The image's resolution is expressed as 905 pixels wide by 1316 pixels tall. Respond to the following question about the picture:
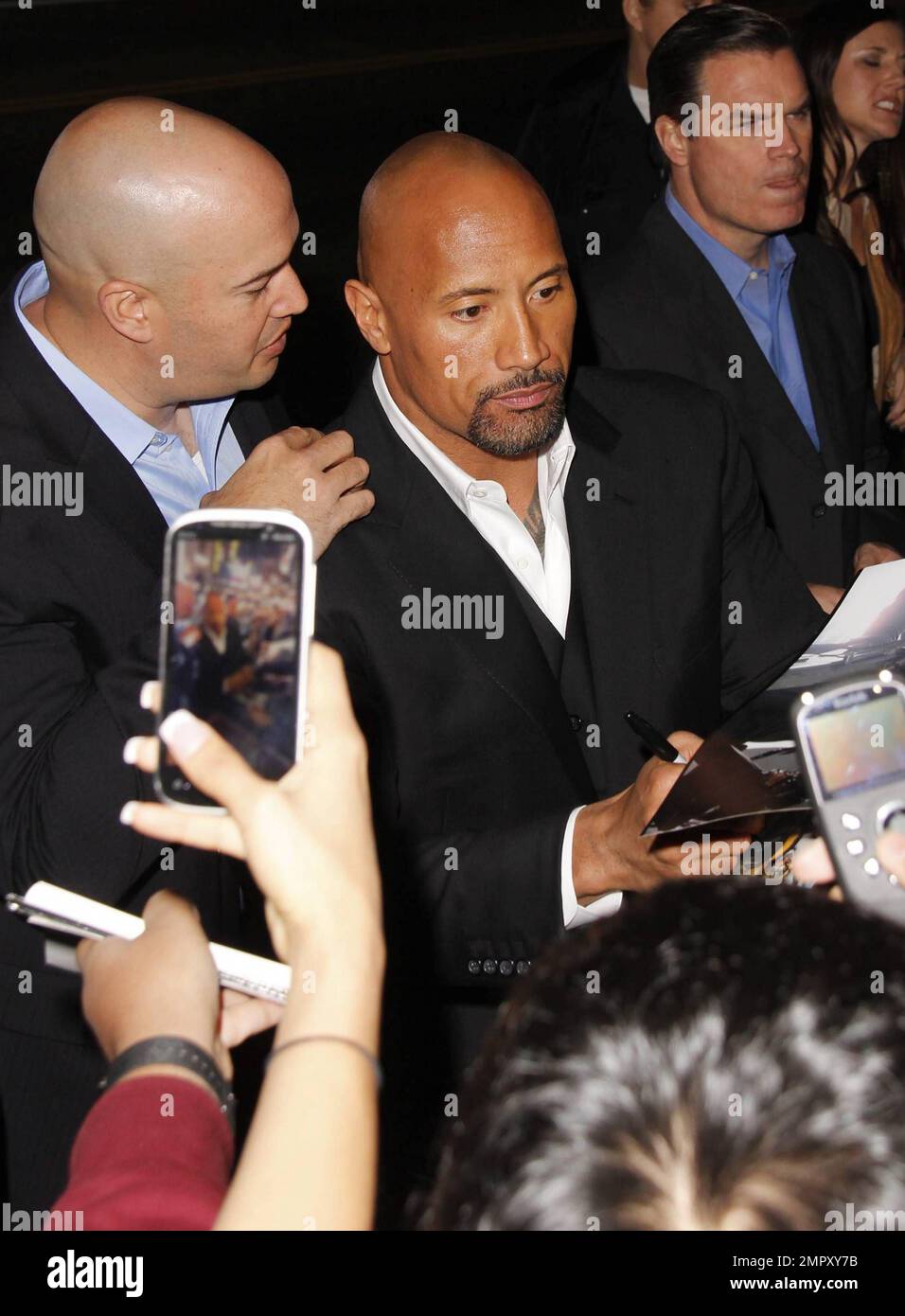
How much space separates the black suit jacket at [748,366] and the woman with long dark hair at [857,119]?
71cm

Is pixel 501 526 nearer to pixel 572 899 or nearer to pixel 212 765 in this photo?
pixel 572 899

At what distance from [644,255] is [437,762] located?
67.8 inches

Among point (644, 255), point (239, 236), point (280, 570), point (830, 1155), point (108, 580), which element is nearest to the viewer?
point (830, 1155)

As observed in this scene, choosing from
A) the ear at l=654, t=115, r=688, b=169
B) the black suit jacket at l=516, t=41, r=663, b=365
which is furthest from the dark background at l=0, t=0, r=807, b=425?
the ear at l=654, t=115, r=688, b=169

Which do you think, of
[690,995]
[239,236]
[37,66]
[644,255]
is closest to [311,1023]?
[690,995]

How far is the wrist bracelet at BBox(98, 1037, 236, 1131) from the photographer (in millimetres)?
1195

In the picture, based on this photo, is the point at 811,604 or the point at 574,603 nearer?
the point at 574,603

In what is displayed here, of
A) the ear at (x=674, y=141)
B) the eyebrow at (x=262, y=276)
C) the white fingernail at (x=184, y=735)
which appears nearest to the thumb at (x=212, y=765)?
the white fingernail at (x=184, y=735)

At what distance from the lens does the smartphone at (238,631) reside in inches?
53.6

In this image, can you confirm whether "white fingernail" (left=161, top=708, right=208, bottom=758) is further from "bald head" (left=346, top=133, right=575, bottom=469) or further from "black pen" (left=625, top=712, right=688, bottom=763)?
"bald head" (left=346, top=133, right=575, bottom=469)

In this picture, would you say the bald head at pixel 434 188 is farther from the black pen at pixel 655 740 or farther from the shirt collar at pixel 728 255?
the shirt collar at pixel 728 255

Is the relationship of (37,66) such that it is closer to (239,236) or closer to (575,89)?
(575,89)

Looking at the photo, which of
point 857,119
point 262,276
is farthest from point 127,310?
point 857,119
